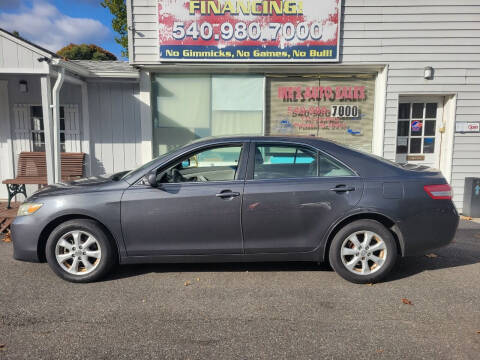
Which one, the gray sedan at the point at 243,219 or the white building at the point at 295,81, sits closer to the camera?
the gray sedan at the point at 243,219

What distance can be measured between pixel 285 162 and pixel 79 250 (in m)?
2.40

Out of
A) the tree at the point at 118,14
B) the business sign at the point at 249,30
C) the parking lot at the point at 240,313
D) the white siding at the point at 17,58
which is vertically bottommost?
the parking lot at the point at 240,313

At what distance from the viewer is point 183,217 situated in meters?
3.59

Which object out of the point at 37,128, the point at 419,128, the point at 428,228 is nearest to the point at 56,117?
the point at 37,128

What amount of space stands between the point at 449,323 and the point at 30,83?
898cm

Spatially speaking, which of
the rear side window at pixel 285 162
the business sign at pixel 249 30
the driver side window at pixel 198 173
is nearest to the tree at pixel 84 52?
the business sign at pixel 249 30

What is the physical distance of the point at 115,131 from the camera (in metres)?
A: 8.09

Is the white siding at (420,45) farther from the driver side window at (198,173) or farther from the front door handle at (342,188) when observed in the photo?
the driver side window at (198,173)

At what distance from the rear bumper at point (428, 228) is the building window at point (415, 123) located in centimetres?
427

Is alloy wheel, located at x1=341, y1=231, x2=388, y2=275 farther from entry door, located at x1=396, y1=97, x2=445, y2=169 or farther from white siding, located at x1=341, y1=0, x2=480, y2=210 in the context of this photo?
entry door, located at x1=396, y1=97, x2=445, y2=169

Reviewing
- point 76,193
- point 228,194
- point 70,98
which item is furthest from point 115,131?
point 228,194

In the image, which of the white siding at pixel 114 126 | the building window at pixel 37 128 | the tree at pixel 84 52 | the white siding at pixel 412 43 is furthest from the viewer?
the tree at pixel 84 52

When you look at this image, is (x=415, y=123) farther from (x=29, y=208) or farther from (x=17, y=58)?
(x=17, y=58)

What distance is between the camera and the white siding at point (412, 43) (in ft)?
23.1
